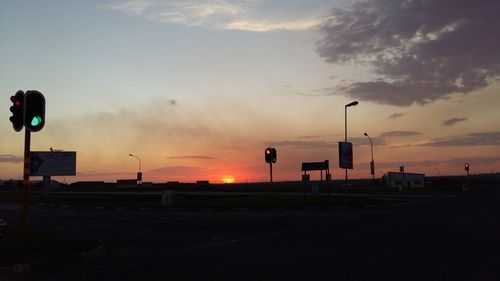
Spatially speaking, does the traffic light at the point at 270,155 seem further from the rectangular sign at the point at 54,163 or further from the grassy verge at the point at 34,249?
the rectangular sign at the point at 54,163

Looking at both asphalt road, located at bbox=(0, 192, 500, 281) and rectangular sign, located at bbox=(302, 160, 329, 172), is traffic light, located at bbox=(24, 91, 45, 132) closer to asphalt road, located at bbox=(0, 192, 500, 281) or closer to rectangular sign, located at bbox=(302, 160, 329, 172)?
asphalt road, located at bbox=(0, 192, 500, 281)

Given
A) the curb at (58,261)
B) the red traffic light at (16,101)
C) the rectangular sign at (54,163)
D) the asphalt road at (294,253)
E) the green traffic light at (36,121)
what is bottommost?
the asphalt road at (294,253)

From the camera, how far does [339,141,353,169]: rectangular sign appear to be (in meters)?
42.1

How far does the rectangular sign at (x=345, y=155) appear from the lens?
4212cm

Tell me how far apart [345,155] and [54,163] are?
4409cm

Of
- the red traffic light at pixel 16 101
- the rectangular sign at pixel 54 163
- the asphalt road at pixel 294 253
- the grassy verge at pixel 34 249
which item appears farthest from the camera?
the rectangular sign at pixel 54 163

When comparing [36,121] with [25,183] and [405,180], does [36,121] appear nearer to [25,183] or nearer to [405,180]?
[25,183]

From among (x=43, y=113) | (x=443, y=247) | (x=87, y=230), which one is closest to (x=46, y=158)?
(x=87, y=230)

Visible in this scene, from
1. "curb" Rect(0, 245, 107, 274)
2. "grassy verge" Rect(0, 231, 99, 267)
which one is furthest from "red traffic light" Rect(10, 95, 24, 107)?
"curb" Rect(0, 245, 107, 274)

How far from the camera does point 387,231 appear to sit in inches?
664

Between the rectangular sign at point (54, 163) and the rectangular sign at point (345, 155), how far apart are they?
4276 cm

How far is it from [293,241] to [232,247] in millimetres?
2055

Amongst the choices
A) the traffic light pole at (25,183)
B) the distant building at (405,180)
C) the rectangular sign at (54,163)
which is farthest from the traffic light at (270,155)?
the distant building at (405,180)

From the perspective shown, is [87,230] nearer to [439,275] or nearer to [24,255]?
[24,255]
